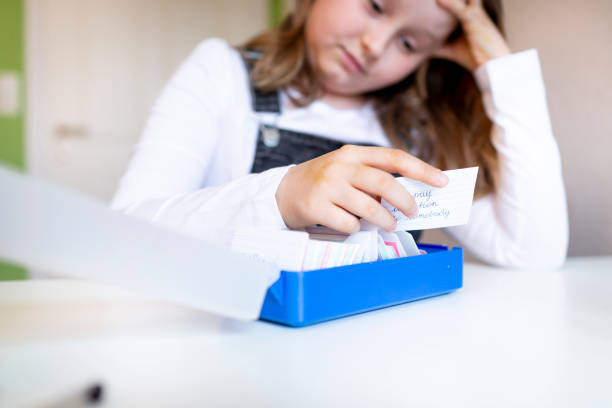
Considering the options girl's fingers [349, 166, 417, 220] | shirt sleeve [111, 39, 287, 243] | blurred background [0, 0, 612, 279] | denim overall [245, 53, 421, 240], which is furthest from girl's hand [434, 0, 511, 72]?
blurred background [0, 0, 612, 279]

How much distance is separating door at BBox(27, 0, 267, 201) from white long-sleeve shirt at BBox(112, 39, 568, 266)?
1.33 meters

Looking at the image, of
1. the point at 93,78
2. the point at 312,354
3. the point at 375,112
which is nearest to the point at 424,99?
the point at 375,112

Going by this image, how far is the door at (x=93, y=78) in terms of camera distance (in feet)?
7.04

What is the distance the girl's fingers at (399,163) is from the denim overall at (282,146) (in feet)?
1.65

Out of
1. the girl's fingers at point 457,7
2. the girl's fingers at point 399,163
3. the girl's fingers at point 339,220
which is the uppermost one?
the girl's fingers at point 457,7

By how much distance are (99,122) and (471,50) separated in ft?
5.80

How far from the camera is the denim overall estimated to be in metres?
1.01

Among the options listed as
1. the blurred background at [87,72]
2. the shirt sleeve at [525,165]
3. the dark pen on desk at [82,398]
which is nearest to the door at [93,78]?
the blurred background at [87,72]

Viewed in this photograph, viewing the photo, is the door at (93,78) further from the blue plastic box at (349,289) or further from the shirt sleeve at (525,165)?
the blue plastic box at (349,289)

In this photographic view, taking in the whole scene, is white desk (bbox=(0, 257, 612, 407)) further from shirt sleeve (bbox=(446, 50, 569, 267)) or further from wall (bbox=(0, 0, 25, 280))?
wall (bbox=(0, 0, 25, 280))

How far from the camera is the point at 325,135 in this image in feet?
3.46

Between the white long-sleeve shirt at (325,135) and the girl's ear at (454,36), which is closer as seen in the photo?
the white long-sleeve shirt at (325,135)

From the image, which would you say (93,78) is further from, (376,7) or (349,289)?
(349,289)

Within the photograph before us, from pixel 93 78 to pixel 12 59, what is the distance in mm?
330
